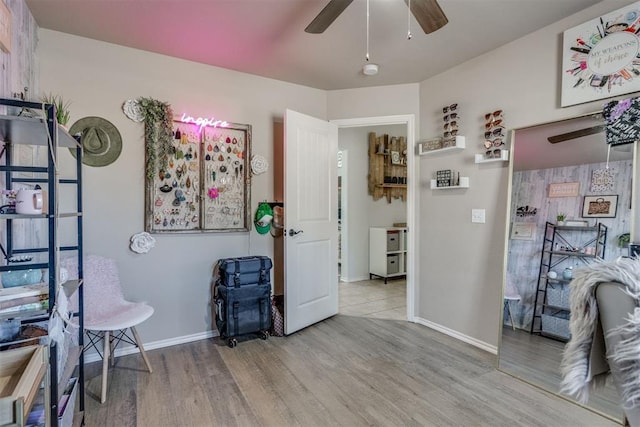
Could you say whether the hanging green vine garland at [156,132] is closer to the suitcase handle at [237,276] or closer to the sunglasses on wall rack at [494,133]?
the suitcase handle at [237,276]

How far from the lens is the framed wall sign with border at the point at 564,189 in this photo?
2.18 meters

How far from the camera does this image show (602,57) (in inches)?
82.0

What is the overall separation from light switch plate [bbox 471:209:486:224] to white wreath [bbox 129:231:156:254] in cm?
272

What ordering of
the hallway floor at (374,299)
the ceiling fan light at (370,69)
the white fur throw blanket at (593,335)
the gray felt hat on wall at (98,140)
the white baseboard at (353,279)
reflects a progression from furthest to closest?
the white baseboard at (353,279)
the hallway floor at (374,299)
the ceiling fan light at (370,69)
the gray felt hat on wall at (98,140)
the white fur throw blanket at (593,335)

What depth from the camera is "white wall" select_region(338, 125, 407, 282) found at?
5.22 meters

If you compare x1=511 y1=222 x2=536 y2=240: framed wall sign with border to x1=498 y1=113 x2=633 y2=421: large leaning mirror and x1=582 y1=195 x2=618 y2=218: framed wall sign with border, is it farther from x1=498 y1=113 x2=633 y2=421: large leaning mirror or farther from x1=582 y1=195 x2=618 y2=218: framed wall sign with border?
x1=582 y1=195 x2=618 y2=218: framed wall sign with border

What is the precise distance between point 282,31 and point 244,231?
5.65 feet

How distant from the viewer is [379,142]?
5328mm

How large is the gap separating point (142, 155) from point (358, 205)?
10.8 feet

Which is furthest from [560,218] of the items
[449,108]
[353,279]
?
[353,279]

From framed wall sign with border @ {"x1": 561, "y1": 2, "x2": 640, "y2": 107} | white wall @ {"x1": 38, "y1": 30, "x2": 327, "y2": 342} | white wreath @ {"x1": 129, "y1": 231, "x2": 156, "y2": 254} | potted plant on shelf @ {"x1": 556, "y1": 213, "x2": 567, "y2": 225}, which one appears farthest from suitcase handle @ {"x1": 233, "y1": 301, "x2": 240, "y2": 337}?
framed wall sign with border @ {"x1": 561, "y1": 2, "x2": 640, "y2": 107}

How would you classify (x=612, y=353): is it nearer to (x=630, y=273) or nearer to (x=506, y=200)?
(x=630, y=273)

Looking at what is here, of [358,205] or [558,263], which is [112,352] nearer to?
[558,263]

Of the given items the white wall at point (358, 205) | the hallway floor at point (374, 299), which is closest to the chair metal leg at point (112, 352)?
the hallway floor at point (374, 299)
